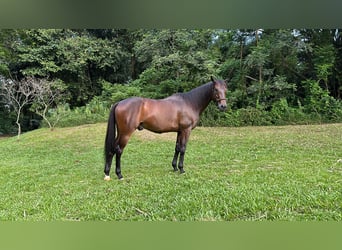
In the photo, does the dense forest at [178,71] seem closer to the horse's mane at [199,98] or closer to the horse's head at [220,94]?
the horse's mane at [199,98]

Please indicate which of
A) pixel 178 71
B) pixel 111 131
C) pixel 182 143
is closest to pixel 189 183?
pixel 182 143

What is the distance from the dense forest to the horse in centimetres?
500

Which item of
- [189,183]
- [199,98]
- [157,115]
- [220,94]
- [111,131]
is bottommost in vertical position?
[189,183]

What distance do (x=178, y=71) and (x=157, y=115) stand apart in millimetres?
5967

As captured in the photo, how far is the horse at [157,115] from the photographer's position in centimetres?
282

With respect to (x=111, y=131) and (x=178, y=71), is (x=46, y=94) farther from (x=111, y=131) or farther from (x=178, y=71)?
(x=111, y=131)

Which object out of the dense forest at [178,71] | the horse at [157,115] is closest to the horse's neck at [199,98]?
the horse at [157,115]

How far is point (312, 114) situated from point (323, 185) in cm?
709

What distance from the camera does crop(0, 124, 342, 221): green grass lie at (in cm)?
169

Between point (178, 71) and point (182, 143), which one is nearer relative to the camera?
point (182, 143)

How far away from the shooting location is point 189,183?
2580 mm

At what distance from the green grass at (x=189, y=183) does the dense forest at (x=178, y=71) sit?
3294 mm

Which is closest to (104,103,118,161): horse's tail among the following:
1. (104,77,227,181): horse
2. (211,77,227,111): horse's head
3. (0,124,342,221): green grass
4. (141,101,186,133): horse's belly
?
(104,77,227,181): horse

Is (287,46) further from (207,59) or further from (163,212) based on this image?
(163,212)
